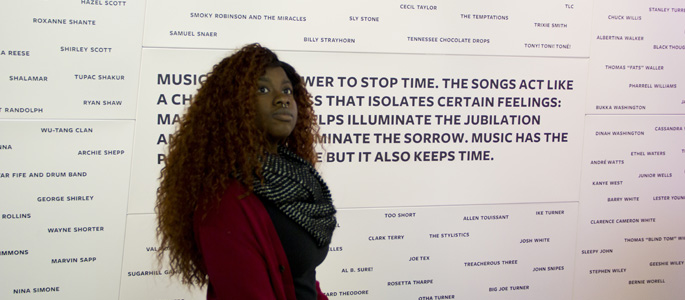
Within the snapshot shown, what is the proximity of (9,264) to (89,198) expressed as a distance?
298 mm

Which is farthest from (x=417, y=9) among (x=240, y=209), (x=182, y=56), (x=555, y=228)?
(x=240, y=209)

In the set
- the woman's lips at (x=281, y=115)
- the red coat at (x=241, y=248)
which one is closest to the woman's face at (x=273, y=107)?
the woman's lips at (x=281, y=115)

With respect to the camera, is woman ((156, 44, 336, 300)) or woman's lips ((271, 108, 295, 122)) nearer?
woman ((156, 44, 336, 300))

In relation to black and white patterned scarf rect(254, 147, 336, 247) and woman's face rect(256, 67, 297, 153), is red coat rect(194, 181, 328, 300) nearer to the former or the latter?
black and white patterned scarf rect(254, 147, 336, 247)

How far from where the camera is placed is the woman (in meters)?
1.33

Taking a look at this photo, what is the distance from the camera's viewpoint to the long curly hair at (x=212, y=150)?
1.40 metres

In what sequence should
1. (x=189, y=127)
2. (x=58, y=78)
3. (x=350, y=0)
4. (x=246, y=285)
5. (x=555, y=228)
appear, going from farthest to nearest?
1. (x=555, y=228)
2. (x=350, y=0)
3. (x=58, y=78)
4. (x=189, y=127)
5. (x=246, y=285)

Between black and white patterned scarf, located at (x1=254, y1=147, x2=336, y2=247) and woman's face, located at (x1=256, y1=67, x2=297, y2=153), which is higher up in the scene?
woman's face, located at (x1=256, y1=67, x2=297, y2=153)

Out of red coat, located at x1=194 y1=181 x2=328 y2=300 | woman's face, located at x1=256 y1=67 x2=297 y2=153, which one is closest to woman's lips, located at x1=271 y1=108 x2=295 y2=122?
woman's face, located at x1=256 y1=67 x2=297 y2=153

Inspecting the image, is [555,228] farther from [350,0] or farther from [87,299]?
[87,299]

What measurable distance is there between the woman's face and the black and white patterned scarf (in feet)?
0.18

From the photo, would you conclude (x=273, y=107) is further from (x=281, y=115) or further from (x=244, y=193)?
(x=244, y=193)

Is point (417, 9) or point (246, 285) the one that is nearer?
point (246, 285)

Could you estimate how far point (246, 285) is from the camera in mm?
1319
